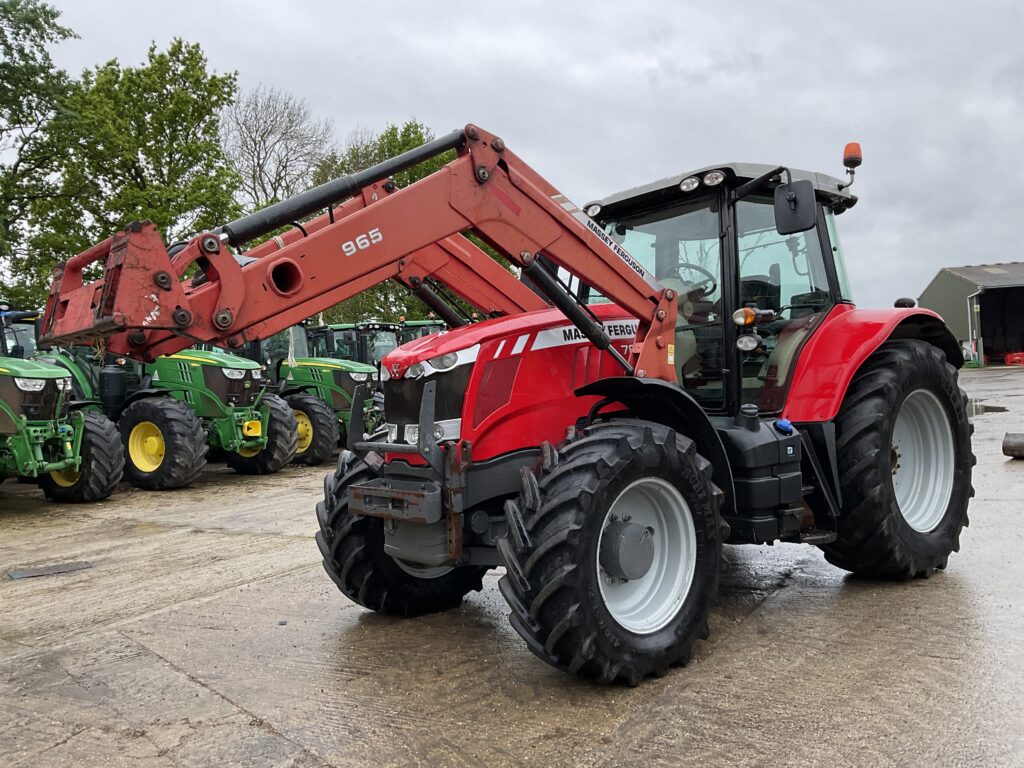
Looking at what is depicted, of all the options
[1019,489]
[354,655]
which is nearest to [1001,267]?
[1019,489]

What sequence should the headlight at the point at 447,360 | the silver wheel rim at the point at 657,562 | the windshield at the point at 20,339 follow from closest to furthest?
the silver wheel rim at the point at 657,562 < the headlight at the point at 447,360 < the windshield at the point at 20,339

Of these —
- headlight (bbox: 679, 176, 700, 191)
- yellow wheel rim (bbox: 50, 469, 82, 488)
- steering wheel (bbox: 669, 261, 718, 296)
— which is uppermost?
headlight (bbox: 679, 176, 700, 191)

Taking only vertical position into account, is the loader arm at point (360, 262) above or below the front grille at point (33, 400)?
above

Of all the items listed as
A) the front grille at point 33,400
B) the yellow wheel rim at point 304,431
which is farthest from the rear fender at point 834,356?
the yellow wheel rim at point 304,431

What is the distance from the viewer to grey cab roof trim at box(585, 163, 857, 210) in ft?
14.3

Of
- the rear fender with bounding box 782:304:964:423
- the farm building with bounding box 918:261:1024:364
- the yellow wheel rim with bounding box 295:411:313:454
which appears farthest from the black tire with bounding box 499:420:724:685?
the farm building with bounding box 918:261:1024:364

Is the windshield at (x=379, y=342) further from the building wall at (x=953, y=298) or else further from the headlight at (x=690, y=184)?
the building wall at (x=953, y=298)

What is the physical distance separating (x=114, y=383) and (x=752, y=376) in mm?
8848

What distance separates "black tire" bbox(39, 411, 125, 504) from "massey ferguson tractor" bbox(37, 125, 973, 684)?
5.81m

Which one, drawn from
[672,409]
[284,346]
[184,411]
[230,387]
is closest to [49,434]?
[184,411]

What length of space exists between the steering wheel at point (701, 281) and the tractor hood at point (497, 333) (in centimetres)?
52

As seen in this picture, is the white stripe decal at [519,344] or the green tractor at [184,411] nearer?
the white stripe decal at [519,344]

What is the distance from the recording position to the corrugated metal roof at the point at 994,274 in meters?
38.0

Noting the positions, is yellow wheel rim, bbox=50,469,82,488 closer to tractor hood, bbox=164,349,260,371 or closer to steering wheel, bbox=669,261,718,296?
tractor hood, bbox=164,349,260,371
